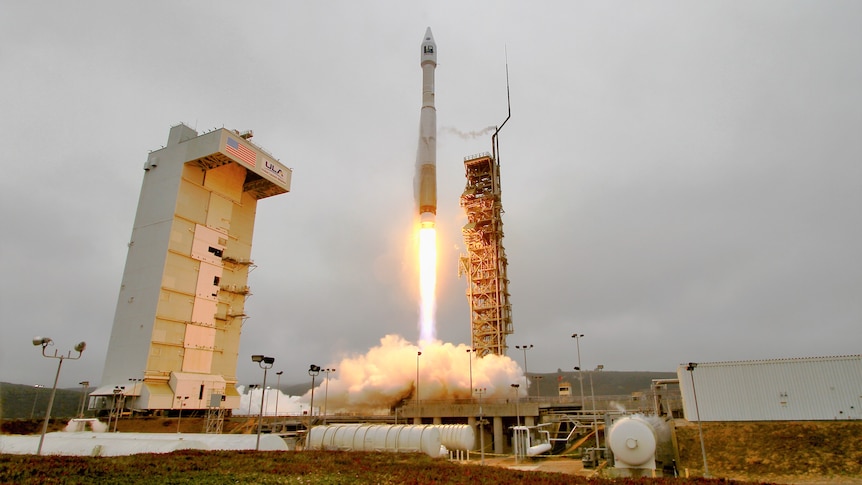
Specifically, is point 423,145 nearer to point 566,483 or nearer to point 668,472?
point 668,472

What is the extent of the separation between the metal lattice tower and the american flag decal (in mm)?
31969

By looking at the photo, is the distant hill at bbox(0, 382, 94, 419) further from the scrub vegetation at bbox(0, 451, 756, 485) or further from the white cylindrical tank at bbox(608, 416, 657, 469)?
the white cylindrical tank at bbox(608, 416, 657, 469)

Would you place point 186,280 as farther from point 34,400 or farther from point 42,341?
point 34,400

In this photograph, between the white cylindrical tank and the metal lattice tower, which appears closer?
the white cylindrical tank

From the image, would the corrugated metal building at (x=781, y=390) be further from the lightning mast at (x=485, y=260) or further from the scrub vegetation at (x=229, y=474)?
the lightning mast at (x=485, y=260)

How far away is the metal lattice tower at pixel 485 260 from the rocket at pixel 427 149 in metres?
15.5

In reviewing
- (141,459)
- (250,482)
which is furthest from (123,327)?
(250,482)

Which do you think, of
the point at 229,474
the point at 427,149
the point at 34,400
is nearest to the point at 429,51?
the point at 427,149

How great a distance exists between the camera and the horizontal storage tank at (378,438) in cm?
3722

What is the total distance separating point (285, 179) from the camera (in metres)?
69.0

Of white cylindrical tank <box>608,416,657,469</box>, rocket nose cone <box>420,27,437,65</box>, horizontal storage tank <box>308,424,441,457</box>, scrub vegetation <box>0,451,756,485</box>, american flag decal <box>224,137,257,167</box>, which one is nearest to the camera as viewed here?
scrub vegetation <box>0,451,756,485</box>

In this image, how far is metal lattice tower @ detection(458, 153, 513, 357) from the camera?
242ft

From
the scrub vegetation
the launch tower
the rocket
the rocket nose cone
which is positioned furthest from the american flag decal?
the scrub vegetation

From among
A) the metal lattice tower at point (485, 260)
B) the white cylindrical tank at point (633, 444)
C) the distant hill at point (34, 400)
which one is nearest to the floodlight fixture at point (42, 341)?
the white cylindrical tank at point (633, 444)
